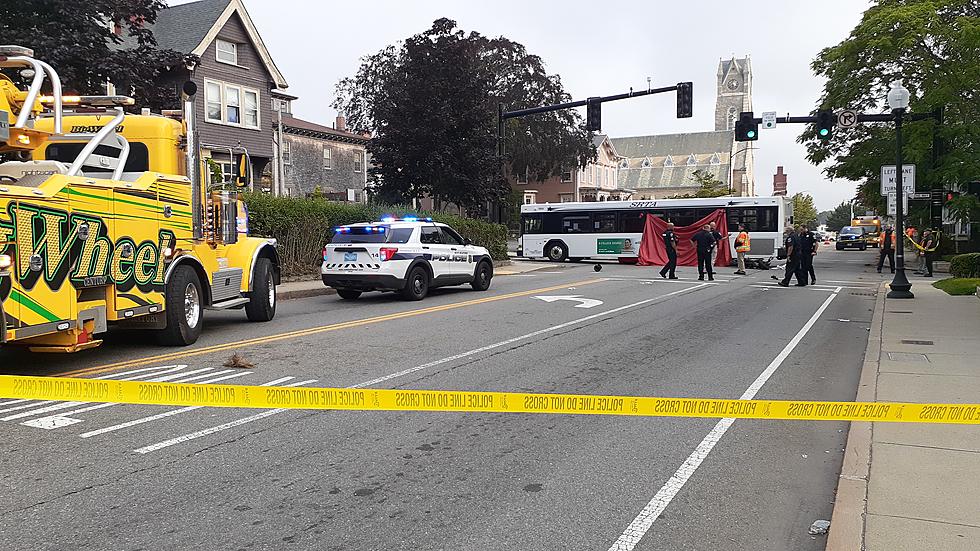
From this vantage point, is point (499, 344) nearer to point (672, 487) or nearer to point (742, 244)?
point (672, 487)

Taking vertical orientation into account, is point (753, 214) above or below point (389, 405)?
above

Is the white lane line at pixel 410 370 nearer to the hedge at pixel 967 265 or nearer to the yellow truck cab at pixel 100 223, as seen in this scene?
the yellow truck cab at pixel 100 223

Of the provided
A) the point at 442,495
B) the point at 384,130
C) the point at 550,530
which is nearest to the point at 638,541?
the point at 550,530

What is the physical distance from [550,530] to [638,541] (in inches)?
18.3

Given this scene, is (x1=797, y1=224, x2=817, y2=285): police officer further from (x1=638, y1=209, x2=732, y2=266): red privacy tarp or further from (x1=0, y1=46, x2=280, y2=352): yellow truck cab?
(x1=0, y1=46, x2=280, y2=352): yellow truck cab

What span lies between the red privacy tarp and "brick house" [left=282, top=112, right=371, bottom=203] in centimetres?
1855

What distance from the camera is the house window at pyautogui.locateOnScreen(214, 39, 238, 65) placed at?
3216 centimetres

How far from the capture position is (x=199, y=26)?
104 ft

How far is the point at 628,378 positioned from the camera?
812 cm

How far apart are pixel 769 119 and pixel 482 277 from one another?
12.4 meters

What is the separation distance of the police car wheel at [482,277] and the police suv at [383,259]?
1.92 metres

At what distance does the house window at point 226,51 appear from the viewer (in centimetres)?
3216

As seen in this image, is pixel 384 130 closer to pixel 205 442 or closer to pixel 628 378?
pixel 628 378

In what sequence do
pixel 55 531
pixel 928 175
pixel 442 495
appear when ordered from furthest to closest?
pixel 928 175
pixel 442 495
pixel 55 531
